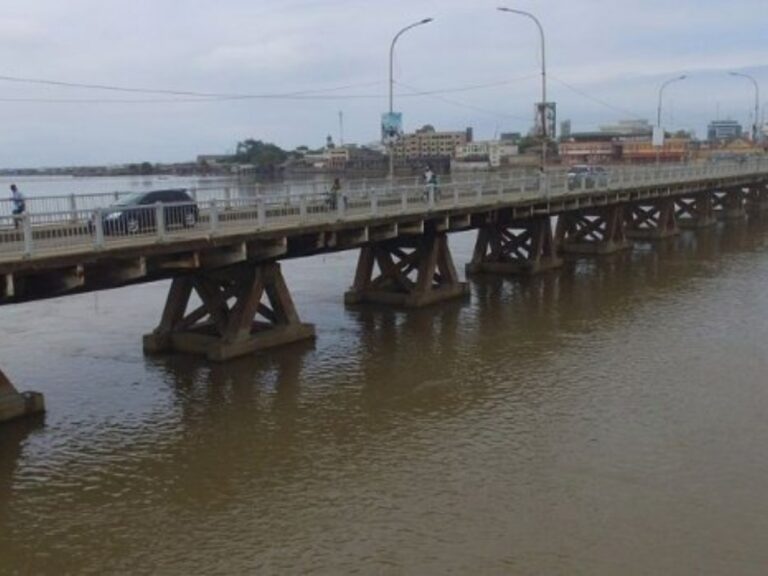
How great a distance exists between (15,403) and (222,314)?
6.35 m

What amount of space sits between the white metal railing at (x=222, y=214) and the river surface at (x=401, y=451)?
3.41 m

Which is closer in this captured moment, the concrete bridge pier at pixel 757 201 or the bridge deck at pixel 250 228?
the bridge deck at pixel 250 228

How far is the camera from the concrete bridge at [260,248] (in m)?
16.6

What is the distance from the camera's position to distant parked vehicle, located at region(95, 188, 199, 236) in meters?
18.3

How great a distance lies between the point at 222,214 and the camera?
2134cm

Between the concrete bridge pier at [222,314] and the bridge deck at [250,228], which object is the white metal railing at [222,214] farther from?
the concrete bridge pier at [222,314]

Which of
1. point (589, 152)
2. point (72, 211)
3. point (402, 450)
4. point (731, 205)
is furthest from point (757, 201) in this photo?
point (589, 152)

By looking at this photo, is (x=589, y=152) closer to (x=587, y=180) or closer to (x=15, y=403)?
(x=587, y=180)

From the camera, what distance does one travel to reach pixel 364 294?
29281mm

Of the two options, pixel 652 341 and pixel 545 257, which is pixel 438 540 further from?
pixel 545 257

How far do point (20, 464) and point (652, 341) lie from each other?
16.1m

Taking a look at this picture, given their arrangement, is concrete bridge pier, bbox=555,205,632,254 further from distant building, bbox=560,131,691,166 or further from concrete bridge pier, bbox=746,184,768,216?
distant building, bbox=560,131,691,166

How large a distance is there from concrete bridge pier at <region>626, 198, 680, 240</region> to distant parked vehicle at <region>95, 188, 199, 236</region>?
3540 centimetres

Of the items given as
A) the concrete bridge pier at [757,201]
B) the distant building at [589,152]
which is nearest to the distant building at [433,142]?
the distant building at [589,152]
